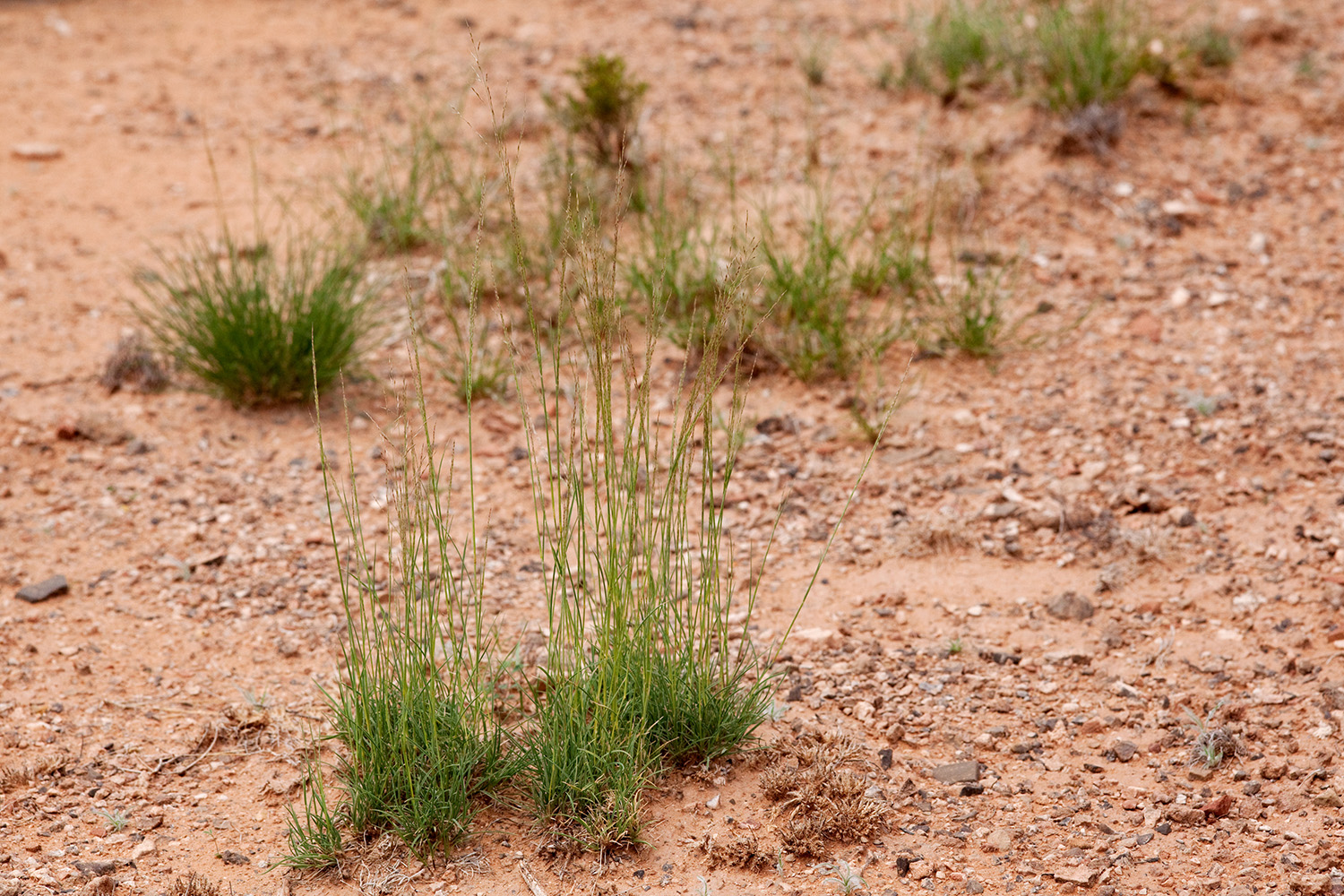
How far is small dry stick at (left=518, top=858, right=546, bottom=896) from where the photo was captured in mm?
2587

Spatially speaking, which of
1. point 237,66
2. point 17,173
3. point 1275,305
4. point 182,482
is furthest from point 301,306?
Result: point 1275,305

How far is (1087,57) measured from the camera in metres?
5.29

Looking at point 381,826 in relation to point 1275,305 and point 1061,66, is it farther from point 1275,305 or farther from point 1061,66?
point 1061,66

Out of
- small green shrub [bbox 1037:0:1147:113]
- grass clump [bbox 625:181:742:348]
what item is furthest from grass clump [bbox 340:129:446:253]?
small green shrub [bbox 1037:0:1147:113]

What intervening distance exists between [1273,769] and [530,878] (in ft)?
5.40

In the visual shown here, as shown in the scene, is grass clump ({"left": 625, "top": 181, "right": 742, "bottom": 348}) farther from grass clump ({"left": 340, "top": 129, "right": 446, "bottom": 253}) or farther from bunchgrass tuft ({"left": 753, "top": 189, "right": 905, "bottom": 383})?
grass clump ({"left": 340, "top": 129, "right": 446, "bottom": 253})

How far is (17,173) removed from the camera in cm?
573

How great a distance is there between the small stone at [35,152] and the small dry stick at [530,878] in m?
4.61

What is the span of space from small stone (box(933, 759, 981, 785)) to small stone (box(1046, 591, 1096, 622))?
690 millimetres

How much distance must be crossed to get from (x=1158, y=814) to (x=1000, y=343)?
7.05ft

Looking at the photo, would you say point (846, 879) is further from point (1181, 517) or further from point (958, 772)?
point (1181, 517)

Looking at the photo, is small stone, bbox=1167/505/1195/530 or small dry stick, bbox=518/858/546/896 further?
small stone, bbox=1167/505/1195/530

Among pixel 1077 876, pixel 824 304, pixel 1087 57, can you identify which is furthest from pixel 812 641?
pixel 1087 57

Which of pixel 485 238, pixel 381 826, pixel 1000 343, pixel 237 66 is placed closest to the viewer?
pixel 381 826
